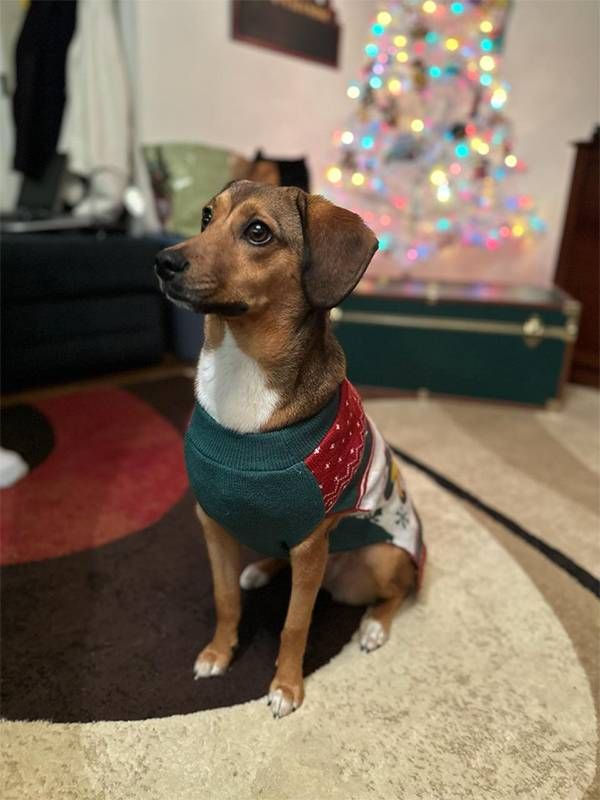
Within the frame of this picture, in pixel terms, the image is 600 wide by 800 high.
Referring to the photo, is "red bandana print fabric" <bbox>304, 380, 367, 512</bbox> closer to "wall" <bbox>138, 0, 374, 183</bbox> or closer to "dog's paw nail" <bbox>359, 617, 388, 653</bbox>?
"dog's paw nail" <bbox>359, 617, 388, 653</bbox>

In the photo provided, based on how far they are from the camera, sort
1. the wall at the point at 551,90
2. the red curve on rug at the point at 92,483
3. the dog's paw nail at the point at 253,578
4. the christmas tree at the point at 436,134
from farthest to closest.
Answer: the christmas tree at the point at 436,134 < the wall at the point at 551,90 < the red curve on rug at the point at 92,483 < the dog's paw nail at the point at 253,578

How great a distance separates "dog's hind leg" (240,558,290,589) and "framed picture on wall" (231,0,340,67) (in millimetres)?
2836

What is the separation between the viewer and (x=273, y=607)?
127 cm

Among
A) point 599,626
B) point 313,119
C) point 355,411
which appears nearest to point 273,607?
point 355,411

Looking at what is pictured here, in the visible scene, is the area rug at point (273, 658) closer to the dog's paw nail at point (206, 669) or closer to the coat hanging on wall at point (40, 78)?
the dog's paw nail at point (206, 669)

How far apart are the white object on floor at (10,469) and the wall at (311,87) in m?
1.90

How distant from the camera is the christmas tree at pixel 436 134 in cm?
315

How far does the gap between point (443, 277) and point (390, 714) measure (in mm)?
3084

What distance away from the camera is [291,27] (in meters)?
3.25

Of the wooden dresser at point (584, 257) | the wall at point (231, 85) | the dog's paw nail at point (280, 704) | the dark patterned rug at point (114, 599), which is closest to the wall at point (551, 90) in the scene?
the wooden dresser at point (584, 257)

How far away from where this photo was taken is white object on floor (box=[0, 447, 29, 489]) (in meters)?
1.66

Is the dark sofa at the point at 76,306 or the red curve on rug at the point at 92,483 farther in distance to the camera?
the dark sofa at the point at 76,306

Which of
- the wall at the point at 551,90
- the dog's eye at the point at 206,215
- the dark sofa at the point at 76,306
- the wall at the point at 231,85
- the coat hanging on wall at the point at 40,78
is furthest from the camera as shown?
the wall at the point at 551,90

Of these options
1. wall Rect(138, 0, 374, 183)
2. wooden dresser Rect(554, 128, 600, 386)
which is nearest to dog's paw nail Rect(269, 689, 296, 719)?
wooden dresser Rect(554, 128, 600, 386)
